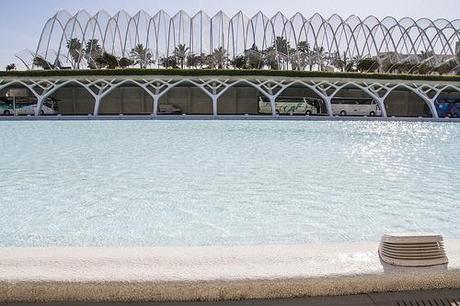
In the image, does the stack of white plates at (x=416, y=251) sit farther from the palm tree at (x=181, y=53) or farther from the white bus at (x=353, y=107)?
the palm tree at (x=181, y=53)

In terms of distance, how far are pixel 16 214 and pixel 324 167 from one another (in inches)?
223

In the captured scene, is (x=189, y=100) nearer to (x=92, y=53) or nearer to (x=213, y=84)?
(x=213, y=84)

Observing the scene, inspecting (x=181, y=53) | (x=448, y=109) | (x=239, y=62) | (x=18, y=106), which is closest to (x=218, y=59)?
(x=239, y=62)

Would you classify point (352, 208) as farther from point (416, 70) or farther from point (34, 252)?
point (416, 70)

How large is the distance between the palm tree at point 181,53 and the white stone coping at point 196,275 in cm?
3658

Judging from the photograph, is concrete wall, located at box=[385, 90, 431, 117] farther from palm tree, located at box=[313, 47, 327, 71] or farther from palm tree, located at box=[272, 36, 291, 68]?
palm tree, located at box=[272, 36, 291, 68]

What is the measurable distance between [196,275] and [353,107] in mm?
31370

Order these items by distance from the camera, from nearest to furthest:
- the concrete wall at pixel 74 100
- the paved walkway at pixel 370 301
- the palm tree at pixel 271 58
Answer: the paved walkway at pixel 370 301 < the concrete wall at pixel 74 100 < the palm tree at pixel 271 58

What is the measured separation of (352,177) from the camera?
7512 mm

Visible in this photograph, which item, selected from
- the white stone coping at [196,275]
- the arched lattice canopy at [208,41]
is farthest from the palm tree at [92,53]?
the white stone coping at [196,275]

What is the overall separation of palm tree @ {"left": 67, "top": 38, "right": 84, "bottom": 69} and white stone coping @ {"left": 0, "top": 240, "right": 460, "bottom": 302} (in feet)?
123

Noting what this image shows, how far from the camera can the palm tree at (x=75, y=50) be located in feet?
123

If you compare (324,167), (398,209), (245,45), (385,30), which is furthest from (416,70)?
(398,209)

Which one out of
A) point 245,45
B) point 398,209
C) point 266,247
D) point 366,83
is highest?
point 245,45
